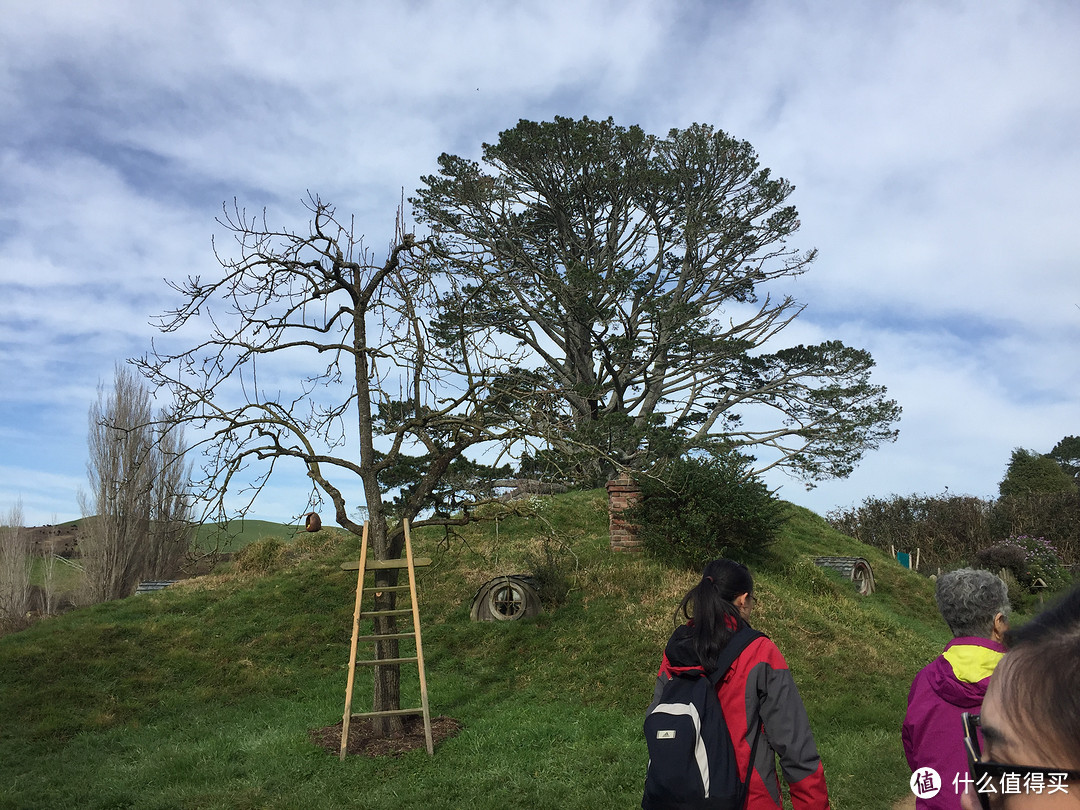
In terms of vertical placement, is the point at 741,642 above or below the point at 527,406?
→ below

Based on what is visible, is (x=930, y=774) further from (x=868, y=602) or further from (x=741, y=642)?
(x=868, y=602)

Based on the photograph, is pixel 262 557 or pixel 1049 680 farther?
pixel 262 557

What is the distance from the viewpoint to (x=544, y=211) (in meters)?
25.1

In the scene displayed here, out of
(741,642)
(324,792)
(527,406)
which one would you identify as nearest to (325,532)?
(527,406)

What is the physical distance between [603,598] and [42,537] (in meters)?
30.7

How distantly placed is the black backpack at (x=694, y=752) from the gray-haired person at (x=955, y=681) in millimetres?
635

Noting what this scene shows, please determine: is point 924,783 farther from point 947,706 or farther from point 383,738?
point 383,738

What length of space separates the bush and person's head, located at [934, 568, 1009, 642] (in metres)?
10.1

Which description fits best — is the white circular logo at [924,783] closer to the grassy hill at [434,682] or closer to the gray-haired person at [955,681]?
the gray-haired person at [955,681]

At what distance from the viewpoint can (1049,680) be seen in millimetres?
896

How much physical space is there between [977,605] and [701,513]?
1056 cm

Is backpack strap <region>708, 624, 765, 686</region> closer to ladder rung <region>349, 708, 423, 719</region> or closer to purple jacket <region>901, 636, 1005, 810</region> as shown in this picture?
purple jacket <region>901, 636, 1005, 810</region>

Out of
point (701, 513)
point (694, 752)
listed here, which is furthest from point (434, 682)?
point (694, 752)

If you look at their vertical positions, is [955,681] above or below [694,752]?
above
